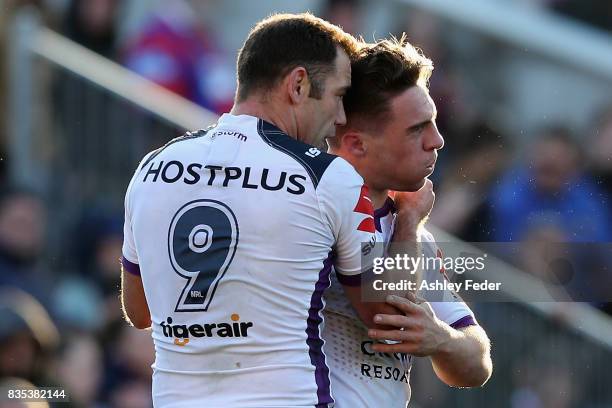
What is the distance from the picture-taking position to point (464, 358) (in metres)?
4.79

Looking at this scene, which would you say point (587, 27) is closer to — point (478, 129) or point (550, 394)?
point (478, 129)

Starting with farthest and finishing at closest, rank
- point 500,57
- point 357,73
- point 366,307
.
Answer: point 500,57 < point 357,73 < point 366,307

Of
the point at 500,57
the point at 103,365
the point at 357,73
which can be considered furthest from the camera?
the point at 500,57

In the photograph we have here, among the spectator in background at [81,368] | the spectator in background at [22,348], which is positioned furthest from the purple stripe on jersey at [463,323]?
the spectator in background at [81,368]

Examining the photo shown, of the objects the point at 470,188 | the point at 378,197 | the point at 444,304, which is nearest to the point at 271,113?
the point at 378,197

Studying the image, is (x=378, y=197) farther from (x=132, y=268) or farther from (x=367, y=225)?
(x=132, y=268)

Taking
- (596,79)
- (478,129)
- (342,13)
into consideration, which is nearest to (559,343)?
(478,129)

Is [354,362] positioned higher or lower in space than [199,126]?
lower

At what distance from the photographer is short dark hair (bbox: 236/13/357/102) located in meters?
4.59

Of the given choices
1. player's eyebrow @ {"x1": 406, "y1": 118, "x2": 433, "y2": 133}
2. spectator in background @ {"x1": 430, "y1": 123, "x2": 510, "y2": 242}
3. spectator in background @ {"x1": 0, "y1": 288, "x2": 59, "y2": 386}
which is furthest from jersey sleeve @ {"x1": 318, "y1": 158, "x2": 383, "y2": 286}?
spectator in background @ {"x1": 430, "y1": 123, "x2": 510, "y2": 242}

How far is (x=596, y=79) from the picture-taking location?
1029cm

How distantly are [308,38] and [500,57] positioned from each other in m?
6.33

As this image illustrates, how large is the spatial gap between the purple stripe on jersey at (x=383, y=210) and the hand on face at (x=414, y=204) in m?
0.03

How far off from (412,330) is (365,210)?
0.46 metres
